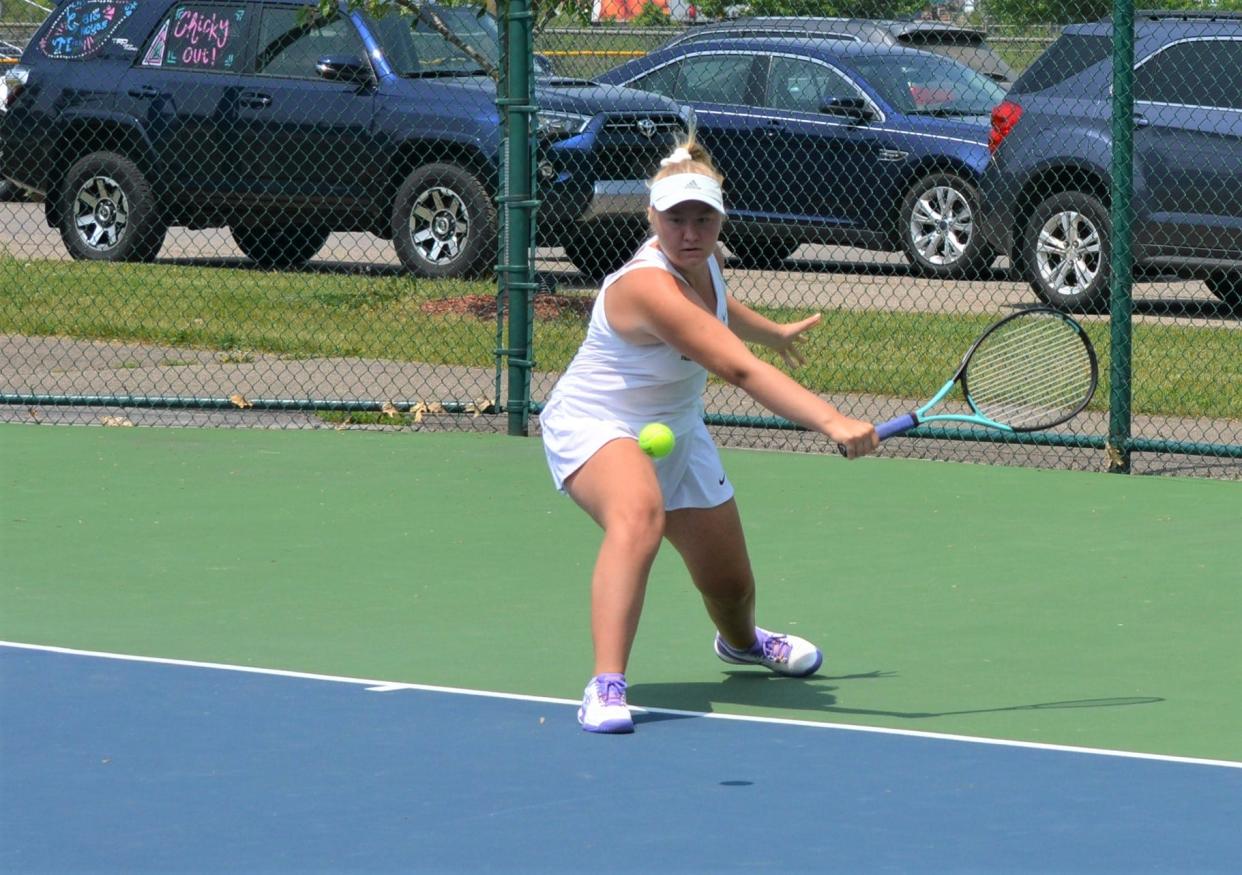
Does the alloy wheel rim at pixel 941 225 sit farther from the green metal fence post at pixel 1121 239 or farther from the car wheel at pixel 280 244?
the green metal fence post at pixel 1121 239

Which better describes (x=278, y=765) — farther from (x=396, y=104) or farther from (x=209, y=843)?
(x=396, y=104)

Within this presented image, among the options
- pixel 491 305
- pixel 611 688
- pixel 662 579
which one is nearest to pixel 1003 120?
pixel 491 305

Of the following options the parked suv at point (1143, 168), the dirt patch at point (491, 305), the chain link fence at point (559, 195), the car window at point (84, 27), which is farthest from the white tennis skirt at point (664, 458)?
the car window at point (84, 27)

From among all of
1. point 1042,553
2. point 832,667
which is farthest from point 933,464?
point 832,667

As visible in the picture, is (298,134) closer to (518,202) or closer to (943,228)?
(943,228)

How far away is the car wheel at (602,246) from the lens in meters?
14.4

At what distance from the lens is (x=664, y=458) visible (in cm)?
589

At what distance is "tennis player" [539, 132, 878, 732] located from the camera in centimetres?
561

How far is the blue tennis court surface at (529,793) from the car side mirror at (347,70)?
9015mm

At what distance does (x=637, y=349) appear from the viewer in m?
5.84

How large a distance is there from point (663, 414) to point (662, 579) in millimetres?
1744

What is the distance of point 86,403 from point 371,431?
4.49 ft

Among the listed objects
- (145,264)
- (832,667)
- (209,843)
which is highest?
(145,264)

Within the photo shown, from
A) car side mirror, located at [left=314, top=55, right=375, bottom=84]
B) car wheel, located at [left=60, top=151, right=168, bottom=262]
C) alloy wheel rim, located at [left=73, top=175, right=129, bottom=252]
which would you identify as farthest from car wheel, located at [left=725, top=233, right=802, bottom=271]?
alloy wheel rim, located at [left=73, top=175, right=129, bottom=252]
